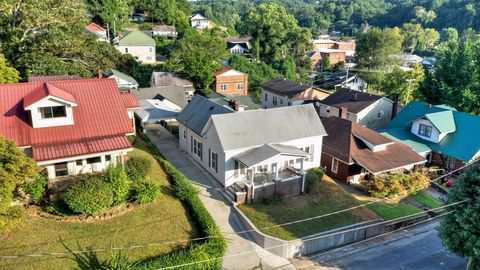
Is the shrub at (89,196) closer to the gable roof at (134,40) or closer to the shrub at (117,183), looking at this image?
the shrub at (117,183)

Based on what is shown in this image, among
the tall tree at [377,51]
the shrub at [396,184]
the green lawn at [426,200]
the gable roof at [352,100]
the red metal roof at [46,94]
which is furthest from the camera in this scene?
the tall tree at [377,51]

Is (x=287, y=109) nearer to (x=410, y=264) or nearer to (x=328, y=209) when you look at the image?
(x=328, y=209)

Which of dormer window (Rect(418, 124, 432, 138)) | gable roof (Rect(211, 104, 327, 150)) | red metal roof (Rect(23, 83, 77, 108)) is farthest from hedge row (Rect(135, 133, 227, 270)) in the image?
dormer window (Rect(418, 124, 432, 138))

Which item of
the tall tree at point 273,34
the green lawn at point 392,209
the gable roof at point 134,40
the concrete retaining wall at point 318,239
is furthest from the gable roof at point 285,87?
the gable roof at point 134,40

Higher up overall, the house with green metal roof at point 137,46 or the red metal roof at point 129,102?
the house with green metal roof at point 137,46

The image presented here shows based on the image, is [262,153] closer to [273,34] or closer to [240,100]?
[240,100]

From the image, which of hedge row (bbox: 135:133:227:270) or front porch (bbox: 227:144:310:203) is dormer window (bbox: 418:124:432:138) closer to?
front porch (bbox: 227:144:310:203)

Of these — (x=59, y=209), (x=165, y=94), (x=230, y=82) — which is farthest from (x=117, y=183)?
(x=230, y=82)
